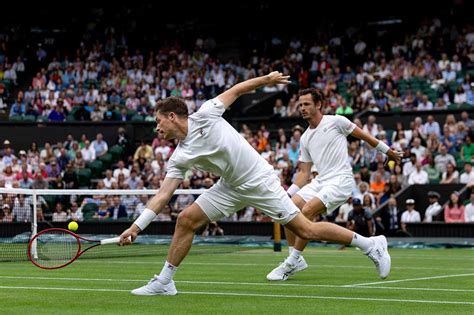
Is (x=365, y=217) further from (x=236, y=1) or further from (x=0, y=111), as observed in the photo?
(x=236, y=1)

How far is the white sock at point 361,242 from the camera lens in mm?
11219

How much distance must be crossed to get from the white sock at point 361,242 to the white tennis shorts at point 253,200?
87 centimetres

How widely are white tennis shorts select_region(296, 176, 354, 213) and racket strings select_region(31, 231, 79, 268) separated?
345 centimetres

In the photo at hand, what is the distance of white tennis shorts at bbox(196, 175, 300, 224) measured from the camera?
10.6 metres

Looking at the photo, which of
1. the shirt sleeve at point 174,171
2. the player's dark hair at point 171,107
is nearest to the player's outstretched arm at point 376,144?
the shirt sleeve at point 174,171

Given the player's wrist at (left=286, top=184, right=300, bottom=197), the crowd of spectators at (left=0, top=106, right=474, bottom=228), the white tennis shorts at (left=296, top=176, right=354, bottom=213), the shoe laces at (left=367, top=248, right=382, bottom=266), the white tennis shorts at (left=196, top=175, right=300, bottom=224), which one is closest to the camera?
the white tennis shorts at (left=196, top=175, right=300, bottom=224)

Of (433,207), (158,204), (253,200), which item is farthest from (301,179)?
(433,207)

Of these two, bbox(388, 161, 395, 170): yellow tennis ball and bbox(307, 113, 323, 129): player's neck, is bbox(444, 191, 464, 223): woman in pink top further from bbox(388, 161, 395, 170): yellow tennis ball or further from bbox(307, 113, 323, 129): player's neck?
bbox(307, 113, 323, 129): player's neck

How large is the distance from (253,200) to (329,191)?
8.93 feet

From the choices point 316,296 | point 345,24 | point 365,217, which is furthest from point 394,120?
point 316,296

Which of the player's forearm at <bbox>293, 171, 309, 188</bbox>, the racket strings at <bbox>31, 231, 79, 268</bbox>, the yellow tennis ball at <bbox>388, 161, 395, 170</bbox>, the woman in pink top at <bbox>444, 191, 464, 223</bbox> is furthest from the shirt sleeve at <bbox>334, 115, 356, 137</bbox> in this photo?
the yellow tennis ball at <bbox>388, 161, 395, 170</bbox>

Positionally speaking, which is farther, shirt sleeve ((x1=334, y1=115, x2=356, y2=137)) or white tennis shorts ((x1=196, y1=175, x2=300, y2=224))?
shirt sleeve ((x1=334, y1=115, x2=356, y2=137))

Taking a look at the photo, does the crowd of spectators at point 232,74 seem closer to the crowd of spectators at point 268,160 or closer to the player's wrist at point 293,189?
the crowd of spectators at point 268,160

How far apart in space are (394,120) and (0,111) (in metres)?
15.4
